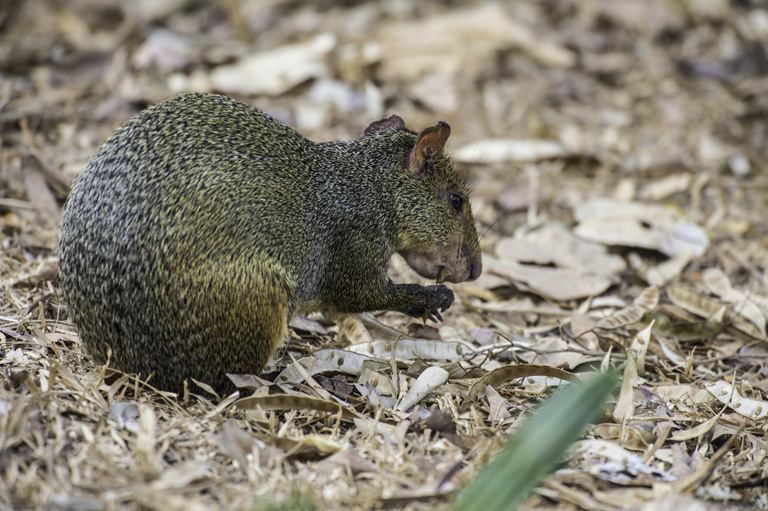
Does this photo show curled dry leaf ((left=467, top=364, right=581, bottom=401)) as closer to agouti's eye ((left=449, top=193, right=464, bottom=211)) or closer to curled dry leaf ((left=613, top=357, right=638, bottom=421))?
curled dry leaf ((left=613, top=357, right=638, bottom=421))

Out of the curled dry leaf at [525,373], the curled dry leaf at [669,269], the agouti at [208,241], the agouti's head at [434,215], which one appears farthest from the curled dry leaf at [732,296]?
the agouti at [208,241]

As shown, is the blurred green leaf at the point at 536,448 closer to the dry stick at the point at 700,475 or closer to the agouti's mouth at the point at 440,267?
the dry stick at the point at 700,475

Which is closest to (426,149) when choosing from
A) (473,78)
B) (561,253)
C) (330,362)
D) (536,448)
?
(330,362)

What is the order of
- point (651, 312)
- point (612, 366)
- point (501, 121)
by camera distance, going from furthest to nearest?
point (501, 121) → point (651, 312) → point (612, 366)

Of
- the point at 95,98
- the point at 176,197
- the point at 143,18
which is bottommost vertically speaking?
the point at 176,197

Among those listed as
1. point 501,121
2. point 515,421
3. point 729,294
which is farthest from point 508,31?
point 515,421

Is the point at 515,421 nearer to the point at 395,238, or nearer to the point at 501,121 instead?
the point at 395,238
